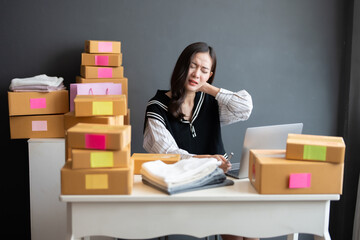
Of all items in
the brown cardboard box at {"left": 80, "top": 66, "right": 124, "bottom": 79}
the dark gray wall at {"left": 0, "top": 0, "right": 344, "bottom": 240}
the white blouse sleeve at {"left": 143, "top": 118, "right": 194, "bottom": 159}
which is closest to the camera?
the white blouse sleeve at {"left": 143, "top": 118, "right": 194, "bottom": 159}

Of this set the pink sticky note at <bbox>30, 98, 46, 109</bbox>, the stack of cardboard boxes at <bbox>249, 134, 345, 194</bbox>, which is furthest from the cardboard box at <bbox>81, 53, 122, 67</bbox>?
the stack of cardboard boxes at <bbox>249, 134, 345, 194</bbox>

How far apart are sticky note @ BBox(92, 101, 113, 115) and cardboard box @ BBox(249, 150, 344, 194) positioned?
701 millimetres

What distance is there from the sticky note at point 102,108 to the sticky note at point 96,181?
370mm

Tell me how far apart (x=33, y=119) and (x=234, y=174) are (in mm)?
1421

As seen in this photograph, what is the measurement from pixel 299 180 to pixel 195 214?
44cm

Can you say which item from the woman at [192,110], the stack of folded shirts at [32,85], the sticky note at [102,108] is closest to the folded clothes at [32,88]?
the stack of folded shirts at [32,85]

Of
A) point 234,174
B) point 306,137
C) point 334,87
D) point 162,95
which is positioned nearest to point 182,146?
point 162,95

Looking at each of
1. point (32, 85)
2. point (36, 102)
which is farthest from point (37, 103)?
point (32, 85)

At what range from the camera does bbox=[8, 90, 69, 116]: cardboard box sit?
2.79 meters

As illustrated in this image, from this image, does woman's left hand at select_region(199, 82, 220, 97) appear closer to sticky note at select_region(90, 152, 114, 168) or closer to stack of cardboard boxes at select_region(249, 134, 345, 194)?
stack of cardboard boxes at select_region(249, 134, 345, 194)

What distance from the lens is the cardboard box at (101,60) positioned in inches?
116

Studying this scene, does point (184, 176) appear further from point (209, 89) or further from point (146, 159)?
point (209, 89)

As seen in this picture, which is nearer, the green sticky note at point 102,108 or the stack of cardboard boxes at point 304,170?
the stack of cardboard boxes at point 304,170

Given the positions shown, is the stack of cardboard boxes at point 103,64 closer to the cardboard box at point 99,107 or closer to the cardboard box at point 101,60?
the cardboard box at point 101,60
